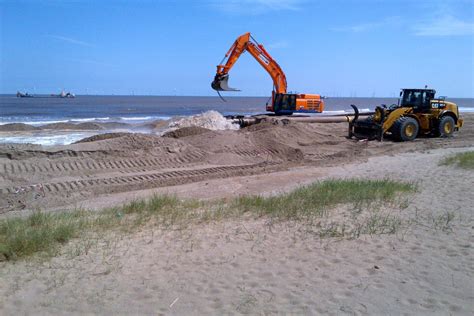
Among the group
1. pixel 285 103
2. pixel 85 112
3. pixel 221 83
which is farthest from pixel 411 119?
pixel 85 112

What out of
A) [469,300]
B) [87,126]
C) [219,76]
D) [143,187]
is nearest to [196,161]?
[143,187]

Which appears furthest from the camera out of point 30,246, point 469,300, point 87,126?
point 87,126

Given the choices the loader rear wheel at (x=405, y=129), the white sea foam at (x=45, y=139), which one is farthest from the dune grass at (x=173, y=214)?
the white sea foam at (x=45, y=139)

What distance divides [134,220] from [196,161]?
23.9 feet

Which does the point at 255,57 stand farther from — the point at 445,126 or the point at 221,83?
the point at 445,126

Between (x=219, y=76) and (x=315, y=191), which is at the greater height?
(x=219, y=76)

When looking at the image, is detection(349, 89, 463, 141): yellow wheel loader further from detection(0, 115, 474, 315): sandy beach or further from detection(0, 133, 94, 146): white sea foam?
detection(0, 133, 94, 146): white sea foam

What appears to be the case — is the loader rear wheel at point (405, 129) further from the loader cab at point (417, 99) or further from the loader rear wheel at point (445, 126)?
the loader rear wheel at point (445, 126)

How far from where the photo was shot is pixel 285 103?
25125 mm

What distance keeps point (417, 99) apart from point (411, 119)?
100cm

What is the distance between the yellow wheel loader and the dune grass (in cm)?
961

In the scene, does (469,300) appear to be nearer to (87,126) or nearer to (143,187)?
(143,187)

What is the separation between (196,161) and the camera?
14.4 meters

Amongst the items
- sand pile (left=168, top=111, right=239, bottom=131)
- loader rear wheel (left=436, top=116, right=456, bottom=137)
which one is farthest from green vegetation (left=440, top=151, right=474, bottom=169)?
sand pile (left=168, top=111, right=239, bottom=131)
